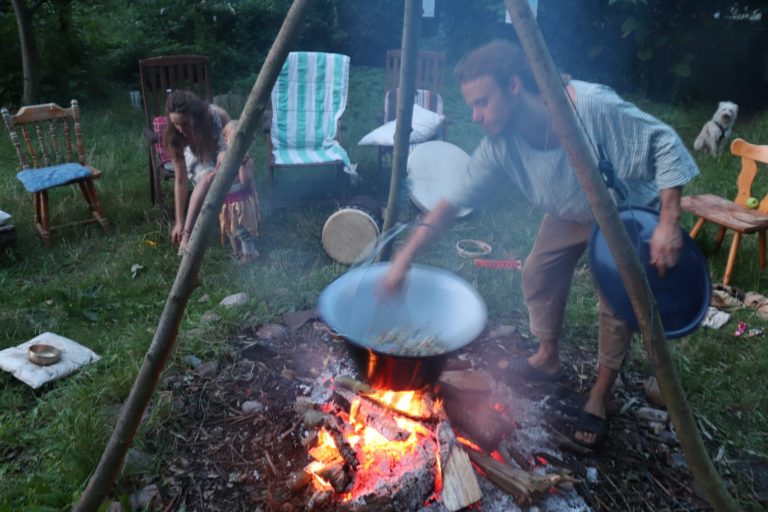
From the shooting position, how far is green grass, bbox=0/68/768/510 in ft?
9.27

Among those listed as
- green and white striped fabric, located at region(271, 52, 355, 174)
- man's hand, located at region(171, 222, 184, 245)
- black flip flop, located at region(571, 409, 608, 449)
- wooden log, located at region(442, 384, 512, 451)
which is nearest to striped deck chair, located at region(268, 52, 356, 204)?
green and white striped fabric, located at region(271, 52, 355, 174)

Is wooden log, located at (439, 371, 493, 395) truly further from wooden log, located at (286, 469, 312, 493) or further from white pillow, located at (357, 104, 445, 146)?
white pillow, located at (357, 104, 445, 146)

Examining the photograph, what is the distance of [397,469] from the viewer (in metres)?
2.57

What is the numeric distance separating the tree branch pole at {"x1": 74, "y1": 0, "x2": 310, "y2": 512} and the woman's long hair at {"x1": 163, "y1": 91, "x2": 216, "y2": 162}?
111 inches

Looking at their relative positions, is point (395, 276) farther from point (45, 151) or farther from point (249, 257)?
point (45, 151)

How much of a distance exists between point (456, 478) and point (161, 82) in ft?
17.6

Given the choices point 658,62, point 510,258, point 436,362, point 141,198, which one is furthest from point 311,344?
point 658,62

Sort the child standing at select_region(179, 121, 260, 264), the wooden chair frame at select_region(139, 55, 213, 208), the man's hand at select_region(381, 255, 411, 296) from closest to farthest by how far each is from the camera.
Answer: the man's hand at select_region(381, 255, 411, 296) < the child standing at select_region(179, 121, 260, 264) < the wooden chair frame at select_region(139, 55, 213, 208)

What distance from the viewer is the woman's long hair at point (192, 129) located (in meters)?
4.63

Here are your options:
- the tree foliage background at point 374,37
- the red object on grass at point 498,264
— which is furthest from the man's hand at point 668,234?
the tree foliage background at point 374,37

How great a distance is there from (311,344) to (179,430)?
0.97m

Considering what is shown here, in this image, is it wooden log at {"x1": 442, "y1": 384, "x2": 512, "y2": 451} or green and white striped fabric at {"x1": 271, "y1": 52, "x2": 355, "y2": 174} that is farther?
green and white striped fabric at {"x1": 271, "y1": 52, "x2": 355, "y2": 174}

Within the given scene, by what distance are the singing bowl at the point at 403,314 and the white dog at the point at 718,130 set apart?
6.63 meters

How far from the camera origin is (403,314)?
2779 mm
